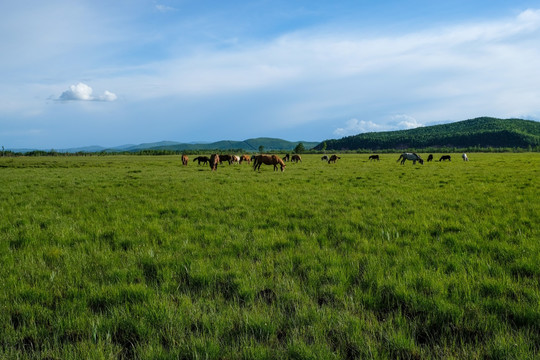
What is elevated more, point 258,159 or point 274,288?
point 258,159

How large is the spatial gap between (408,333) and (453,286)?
4.80 ft

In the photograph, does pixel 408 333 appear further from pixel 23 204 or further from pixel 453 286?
pixel 23 204

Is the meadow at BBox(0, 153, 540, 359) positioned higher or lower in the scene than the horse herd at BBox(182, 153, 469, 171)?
lower

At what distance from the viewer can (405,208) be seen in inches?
386

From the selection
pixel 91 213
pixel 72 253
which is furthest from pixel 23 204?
pixel 72 253

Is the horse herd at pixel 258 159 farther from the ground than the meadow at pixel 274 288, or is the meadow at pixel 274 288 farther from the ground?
the horse herd at pixel 258 159

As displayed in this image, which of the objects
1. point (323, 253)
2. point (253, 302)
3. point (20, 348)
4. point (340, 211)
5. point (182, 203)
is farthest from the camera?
point (182, 203)

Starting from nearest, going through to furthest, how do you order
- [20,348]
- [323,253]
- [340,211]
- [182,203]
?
[20,348] < [323,253] < [340,211] < [182,203]

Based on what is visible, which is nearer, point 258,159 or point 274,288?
point 274,288

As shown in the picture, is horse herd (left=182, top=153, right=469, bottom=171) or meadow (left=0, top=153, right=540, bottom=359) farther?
horse herd (left=182, top=153, right=469, bottom=171)

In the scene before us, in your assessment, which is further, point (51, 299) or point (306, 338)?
point (51, 299)

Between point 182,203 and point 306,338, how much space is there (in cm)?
941

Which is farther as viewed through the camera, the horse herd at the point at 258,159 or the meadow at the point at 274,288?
the horse herd at the point at 258,159

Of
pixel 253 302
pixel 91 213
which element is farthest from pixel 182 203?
pixel 253 302
